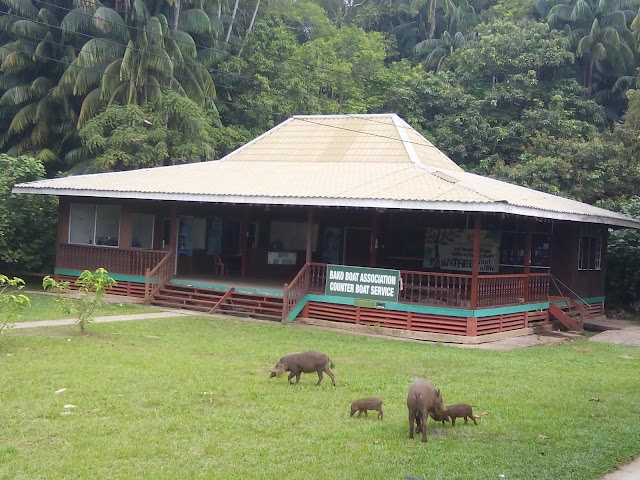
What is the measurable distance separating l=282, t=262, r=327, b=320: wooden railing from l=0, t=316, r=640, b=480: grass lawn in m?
3.82

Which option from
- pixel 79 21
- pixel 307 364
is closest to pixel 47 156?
pixel 79 21

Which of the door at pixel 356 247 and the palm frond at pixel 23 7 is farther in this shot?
the palm frond at pixel 23 7

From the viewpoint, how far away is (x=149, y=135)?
2923 centimetres

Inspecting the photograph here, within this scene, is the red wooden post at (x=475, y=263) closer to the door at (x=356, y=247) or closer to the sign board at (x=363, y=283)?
the sign board at (x=363, y=283)

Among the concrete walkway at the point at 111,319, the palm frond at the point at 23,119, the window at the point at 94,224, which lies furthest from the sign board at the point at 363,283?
the palm frond at the point at 23,119

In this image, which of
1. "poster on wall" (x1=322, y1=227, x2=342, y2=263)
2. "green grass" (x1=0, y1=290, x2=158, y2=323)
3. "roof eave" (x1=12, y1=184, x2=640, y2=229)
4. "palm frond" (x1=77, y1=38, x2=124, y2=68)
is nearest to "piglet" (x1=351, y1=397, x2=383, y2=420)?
"roof eave" (x1=12, y1=184, x2=640, y2=229)

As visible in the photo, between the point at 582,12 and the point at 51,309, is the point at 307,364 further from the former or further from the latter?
the point at 582,12

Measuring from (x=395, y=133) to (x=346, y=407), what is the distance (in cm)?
1594

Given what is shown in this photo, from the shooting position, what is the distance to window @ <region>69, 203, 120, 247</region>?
22.6 meters

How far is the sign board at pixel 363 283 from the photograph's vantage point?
1769 centimetres

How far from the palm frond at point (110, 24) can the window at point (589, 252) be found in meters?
20.3

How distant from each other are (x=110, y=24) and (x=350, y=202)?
1899 cm

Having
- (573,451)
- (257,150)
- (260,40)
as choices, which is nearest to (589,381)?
(573,451)

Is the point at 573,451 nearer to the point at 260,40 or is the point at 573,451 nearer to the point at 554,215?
the point at 554,215
